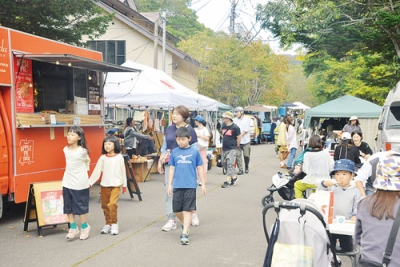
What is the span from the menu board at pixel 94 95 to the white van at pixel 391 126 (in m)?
6.46

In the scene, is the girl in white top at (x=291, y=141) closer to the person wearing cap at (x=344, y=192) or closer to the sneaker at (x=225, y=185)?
the sneaker at (x=225, y=185)

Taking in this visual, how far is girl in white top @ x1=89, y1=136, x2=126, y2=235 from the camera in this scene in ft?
24.5

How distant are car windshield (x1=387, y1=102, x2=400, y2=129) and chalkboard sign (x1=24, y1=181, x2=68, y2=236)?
25.2 feet

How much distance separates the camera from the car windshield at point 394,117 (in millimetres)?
11445

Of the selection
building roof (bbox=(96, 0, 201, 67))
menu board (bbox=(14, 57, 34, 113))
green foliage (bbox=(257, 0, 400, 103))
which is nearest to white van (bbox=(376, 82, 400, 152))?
green foliage (bbox=(257, 0, 400, 103))

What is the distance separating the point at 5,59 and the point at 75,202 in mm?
2743

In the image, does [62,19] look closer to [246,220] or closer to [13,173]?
[13,173]

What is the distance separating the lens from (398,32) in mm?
12398

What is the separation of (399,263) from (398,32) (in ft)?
34.1

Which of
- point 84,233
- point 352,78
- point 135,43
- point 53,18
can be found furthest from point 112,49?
point 84,233

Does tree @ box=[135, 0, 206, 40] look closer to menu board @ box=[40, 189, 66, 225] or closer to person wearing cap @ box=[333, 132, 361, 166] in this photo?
person wearing cap @ box=[333, 132, 361, 166]

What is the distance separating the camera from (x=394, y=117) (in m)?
11.9

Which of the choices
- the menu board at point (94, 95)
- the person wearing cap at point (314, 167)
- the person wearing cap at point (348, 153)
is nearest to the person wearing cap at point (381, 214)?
the person wearing cap at point (314, 167)

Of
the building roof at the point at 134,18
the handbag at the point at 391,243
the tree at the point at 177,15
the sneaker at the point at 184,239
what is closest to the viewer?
the handbag at the point at 391,243
